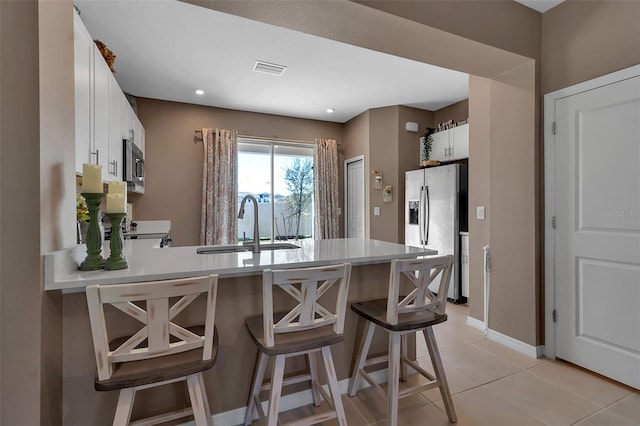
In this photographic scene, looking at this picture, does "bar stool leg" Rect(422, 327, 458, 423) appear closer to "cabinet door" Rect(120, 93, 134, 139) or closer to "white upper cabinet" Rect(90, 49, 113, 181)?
"white upper cabinet" Rect(90, 49, 113, 181)

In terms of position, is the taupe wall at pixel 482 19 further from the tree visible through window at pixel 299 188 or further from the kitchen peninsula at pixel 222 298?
the tree visible through window at pixel 299 188

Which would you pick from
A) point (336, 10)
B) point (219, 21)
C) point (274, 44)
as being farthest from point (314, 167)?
point (336, 10)

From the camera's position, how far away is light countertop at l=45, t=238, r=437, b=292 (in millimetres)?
1240

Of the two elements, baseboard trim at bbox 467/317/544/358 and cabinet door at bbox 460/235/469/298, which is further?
cabinet door at bbox 460/235/469/298

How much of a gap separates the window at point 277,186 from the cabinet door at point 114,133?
6.77ft

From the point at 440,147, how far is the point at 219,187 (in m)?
3.21

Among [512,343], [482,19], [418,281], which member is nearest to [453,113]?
[482,19]

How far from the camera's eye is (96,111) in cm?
208

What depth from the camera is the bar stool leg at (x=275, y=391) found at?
1.37m

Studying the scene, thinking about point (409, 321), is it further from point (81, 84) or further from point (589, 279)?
point (81, 84)

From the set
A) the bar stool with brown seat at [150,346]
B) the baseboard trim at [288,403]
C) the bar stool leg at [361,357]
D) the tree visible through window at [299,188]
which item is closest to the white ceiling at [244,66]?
the tree visible through window at [299,188]

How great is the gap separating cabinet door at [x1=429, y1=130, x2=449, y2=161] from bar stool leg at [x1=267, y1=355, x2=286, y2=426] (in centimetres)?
375

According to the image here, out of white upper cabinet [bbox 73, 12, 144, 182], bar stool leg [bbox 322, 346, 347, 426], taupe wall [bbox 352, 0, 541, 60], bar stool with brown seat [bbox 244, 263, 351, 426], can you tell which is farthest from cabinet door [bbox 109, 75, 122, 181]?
bar stool leg [bbox 322, 346, 347, 426]

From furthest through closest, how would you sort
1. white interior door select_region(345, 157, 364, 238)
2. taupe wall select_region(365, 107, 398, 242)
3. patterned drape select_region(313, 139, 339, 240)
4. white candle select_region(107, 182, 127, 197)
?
patterned drape select_region(313, 139, 339, 240) → white interior door select_region(345, 157, 364, 238) → taupe wall select_region(365, 107, 398, 242) → white candle select_region(107, 182, 127, 197)
